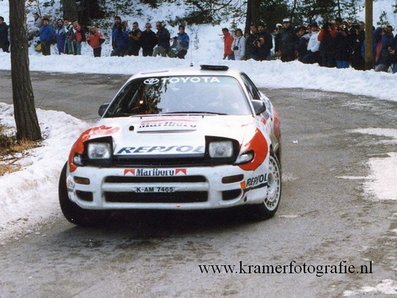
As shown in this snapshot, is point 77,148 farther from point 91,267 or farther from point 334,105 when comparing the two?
point 334,105

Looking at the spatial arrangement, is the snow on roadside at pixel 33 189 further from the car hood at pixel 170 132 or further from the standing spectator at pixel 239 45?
the standing spectator at pixel 239 45

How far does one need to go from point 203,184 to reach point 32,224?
6.55ft

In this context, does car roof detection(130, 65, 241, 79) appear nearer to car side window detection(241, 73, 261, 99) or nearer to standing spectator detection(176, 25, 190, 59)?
car side window detection(241, 73, 261, 99)

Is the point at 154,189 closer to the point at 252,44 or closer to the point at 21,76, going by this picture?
the point at 21,76

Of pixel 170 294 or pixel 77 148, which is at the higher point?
pixel 77 148

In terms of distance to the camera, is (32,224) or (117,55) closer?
(32,224)

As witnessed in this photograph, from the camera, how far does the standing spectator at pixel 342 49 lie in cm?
2081

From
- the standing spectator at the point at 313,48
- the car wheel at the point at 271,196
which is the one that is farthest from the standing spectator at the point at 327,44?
the car wheel at the point at 271,196

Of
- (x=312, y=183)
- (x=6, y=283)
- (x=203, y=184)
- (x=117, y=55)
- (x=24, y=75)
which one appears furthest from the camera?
(x=117, y=55)

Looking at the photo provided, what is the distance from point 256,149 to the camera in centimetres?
696

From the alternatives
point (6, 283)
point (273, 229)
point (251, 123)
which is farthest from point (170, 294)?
point (251, 123)

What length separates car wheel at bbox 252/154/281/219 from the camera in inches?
281

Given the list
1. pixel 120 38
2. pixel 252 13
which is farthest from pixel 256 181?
pixel 120 38

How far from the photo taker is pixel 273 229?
6.93 m
